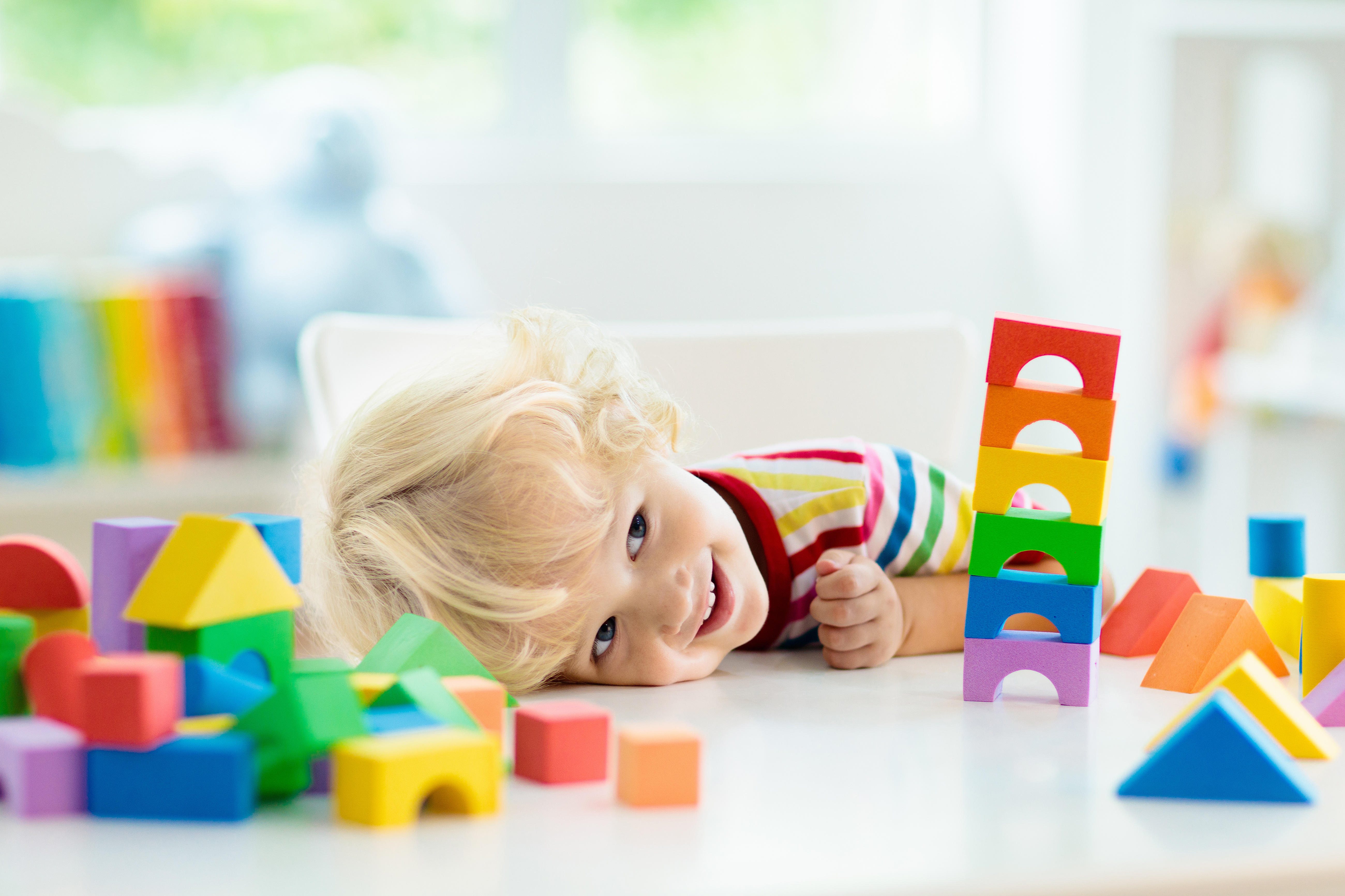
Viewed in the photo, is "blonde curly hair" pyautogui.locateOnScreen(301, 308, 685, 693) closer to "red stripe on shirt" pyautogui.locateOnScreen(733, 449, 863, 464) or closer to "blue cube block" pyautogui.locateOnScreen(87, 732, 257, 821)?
"red stripe on shirt" pyautogui.locateOnScreen(733, 449, 863, 464)

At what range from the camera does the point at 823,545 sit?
870 millimetres

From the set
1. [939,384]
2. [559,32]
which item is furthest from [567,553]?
[559,32]

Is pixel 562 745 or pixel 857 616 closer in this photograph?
pixel 562 745

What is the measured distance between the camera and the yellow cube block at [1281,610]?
0.71m

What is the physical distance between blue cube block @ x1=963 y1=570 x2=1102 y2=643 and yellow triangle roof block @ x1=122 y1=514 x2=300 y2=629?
0.32 meters

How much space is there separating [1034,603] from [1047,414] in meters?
0.09

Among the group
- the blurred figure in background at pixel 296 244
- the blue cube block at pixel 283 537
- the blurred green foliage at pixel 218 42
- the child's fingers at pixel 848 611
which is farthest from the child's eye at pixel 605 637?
the blurred green foliage at pixel 218 42

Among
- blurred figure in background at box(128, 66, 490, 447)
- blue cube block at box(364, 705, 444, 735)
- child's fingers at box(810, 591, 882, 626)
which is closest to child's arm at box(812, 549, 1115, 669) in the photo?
child's fingers at box(810, 591, 882, 626)

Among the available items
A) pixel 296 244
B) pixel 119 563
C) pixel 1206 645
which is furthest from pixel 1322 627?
pixel 296 244

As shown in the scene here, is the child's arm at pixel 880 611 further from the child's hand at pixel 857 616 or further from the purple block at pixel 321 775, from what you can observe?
the purple block at pixel 321 775

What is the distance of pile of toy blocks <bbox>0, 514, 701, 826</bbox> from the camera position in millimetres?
417

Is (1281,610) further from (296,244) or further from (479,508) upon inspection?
(296,244)

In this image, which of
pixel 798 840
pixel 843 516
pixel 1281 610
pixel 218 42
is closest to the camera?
pixel 798 840

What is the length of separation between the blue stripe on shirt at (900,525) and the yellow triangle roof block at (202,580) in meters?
0.48
